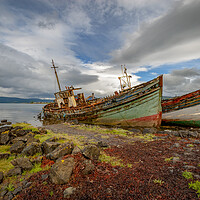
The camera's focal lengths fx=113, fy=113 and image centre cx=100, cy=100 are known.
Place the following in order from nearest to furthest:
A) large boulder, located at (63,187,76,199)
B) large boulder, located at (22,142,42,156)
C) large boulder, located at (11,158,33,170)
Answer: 1. large boulder, located at (63,187,76,199)
2. large boulder, located at (11,158,33,170)
3. large boulder, located at (22,142,42,156)

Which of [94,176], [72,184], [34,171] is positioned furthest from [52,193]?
[34,171]

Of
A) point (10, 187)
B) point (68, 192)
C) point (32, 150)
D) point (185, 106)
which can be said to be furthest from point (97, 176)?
point (185, 106)

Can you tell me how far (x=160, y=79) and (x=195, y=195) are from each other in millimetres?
14864

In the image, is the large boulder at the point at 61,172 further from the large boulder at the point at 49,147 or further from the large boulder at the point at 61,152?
the large boulder at the point at 49,147

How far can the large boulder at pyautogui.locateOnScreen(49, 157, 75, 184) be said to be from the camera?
13.7 feet


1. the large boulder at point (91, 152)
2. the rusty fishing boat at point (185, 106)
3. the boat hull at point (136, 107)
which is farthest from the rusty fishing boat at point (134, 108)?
the large boulder at point (91, 152)

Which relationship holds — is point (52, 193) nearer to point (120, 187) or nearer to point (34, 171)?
point (34, 171)

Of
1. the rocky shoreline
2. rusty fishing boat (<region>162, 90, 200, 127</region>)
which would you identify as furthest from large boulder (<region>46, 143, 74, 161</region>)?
rusty fishing boat (<region>162, 90, 200, 127</region>)

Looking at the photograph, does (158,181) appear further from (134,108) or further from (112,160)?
(134,108)

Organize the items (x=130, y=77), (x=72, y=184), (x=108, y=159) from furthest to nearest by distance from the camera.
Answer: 1. (x=130, y=77)
2. (x=108, y=159)
3. (x=72, y=184)

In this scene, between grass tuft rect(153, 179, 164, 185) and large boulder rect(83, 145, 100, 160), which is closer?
grass tuft rect(153, 179, 164, 185)

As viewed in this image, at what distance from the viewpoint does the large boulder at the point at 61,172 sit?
418 centimetres

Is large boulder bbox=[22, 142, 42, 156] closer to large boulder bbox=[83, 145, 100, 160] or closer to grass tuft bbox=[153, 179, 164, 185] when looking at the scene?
large boulder bbox=[83, 145, 100, 160]

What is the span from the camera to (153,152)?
7.24 metres
